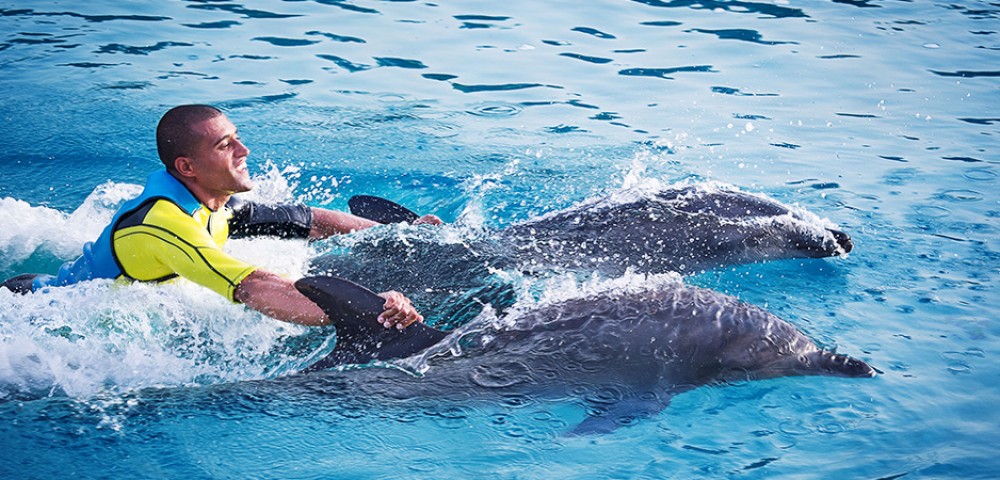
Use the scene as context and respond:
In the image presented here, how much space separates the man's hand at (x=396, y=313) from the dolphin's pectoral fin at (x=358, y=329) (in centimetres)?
3

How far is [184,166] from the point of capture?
20.5ft

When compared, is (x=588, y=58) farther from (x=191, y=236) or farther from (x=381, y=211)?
(x=191, y=236)

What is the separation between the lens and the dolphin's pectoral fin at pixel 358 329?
17.7 ft

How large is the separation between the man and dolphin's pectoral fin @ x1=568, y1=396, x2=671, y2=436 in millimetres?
1068

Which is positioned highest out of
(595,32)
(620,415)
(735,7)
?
(735,7)

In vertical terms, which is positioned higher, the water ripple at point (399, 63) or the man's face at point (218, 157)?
the man's face at point (218, 157)

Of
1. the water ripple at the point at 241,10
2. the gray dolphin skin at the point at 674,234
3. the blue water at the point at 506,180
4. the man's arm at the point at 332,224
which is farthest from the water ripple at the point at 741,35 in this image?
the man's arm at the point at 332,224

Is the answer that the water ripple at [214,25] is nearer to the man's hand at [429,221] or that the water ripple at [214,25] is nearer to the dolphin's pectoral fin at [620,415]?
the man's hand at [429,221]

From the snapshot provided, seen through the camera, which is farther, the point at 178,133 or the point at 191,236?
the point at 178,133

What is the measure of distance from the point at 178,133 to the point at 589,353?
2704 millimetres

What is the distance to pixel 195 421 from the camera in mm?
5488

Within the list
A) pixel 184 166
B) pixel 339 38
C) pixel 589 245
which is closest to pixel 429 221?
pixel 589 245

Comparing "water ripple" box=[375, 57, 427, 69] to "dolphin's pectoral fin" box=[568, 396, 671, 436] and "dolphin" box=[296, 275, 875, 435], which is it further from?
"dolphin's pectoral fin" box=[568, 396, 671, 436]

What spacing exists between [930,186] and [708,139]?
220cm
